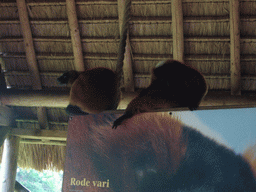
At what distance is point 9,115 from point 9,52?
31.6 inches

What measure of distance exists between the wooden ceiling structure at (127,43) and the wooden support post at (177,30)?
10 mm

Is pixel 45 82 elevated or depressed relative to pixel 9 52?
depressed

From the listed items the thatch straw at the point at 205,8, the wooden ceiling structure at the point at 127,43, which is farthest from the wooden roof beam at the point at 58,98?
the thatch straw at the point at 205,8

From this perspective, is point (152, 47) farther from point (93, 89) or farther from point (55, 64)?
point (93, 89)

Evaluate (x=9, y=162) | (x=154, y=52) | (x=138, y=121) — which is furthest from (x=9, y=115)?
(x=138, y=121)

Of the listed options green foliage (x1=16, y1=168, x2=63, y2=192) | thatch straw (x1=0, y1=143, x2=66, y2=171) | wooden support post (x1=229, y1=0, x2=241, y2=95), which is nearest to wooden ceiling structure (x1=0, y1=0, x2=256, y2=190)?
wooden support post (x1=229, y1=0, x2=241, y2=95)

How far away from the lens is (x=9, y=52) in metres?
3.59

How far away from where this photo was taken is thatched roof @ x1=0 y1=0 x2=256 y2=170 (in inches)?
121

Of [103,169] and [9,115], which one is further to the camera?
[9,115]

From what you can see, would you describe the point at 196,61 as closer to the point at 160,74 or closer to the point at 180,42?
the point at 180,42

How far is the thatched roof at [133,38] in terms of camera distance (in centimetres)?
307

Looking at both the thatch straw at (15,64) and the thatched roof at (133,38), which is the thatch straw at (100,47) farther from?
the thatch straw at (15,64)

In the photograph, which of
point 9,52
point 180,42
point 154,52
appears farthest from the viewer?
point 9,52

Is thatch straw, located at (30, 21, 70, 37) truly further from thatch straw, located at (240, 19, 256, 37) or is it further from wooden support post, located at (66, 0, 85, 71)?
thatch straw, located at (240, 19, 256, 37)
